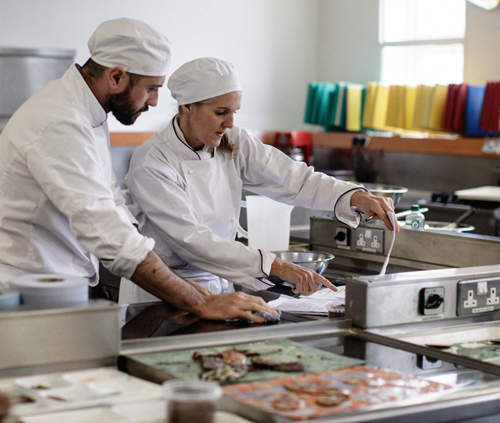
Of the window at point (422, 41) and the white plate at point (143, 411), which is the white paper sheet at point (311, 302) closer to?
the white plate at point (143, 411)

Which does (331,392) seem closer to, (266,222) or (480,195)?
(266,222)

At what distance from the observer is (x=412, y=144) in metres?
6.36

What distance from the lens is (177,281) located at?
6.26 feet

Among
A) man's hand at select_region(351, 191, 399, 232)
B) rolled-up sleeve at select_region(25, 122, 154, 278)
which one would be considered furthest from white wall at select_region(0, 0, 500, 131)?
rolled-up sleeve at select_region(25, 122, 154, 278)

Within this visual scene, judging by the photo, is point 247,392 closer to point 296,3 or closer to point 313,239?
point 313,239

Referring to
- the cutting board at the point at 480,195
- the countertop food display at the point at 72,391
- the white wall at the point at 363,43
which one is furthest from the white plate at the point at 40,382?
the white wall at the point at 363,43

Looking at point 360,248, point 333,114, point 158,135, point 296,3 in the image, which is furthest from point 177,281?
point 296,3

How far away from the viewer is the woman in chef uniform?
91.3 inches

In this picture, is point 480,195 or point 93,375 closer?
point 93,375

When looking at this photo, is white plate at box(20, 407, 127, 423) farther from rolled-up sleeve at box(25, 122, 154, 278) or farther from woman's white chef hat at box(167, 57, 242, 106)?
woman's white chef hat at box(167, 57, 242, 106)

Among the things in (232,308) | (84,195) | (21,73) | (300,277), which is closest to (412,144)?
(21,73)

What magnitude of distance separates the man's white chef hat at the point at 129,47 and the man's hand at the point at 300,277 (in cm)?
72

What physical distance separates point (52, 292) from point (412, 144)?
5.25m

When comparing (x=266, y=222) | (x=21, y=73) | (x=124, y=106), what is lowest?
(x=266, y=222)
